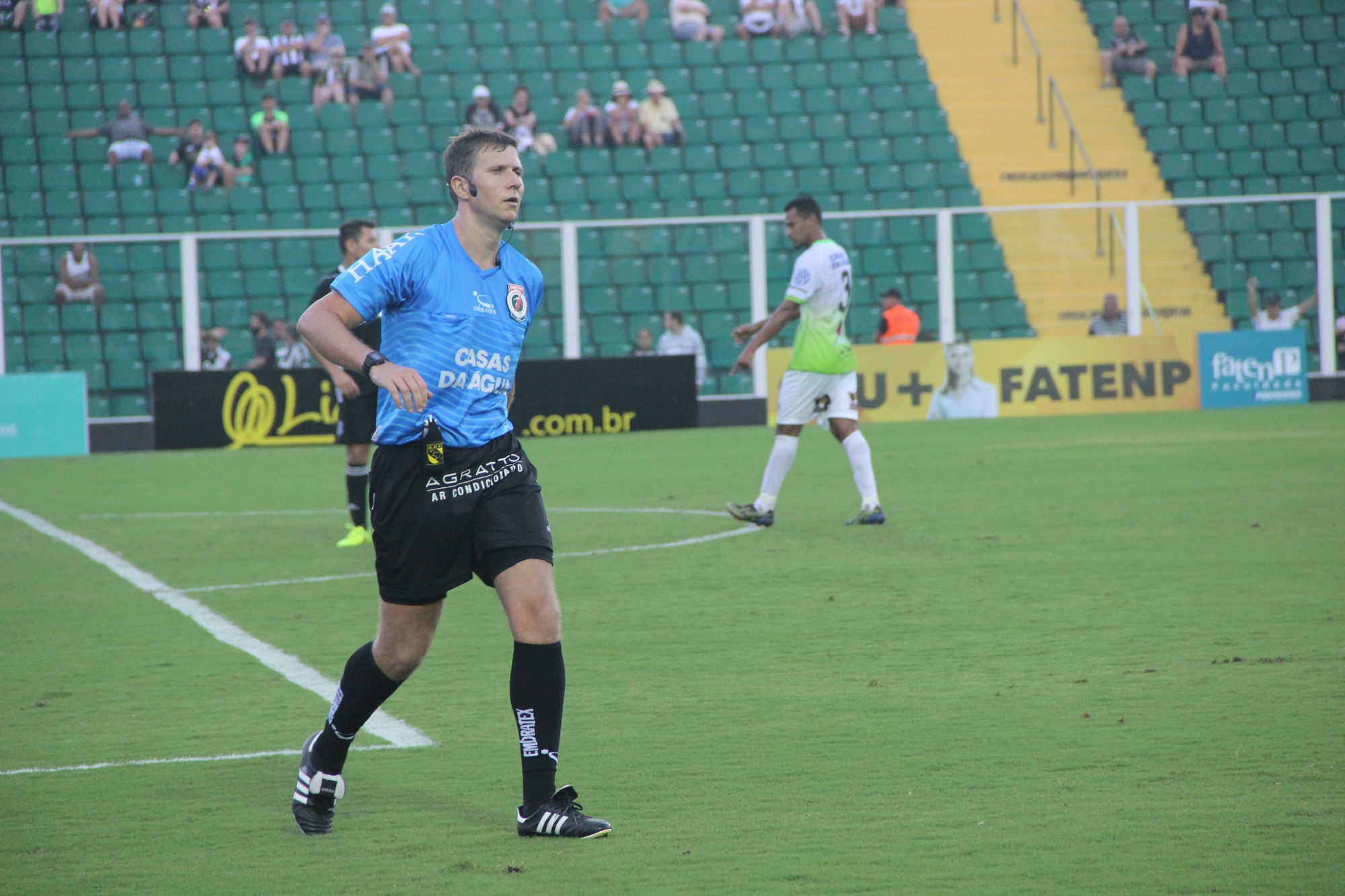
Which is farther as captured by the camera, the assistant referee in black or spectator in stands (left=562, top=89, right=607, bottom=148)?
spectator in stands (left=562, top=89, right=607, bottom=148)

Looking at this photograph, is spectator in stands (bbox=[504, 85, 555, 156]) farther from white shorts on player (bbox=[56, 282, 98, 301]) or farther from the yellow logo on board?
white shorts on player (bbox=[56, 282, 98, 301])

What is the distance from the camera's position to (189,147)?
2638 centimetres

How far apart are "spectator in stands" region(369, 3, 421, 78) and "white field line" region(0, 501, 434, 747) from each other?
18.1m

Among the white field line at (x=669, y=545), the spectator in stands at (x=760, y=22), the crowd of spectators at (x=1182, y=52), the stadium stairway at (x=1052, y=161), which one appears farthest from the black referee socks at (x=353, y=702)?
the crowd of spectators at (x=1182, y=52)

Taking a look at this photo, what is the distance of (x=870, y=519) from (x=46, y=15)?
75.3 ft

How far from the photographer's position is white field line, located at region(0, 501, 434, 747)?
557 cm

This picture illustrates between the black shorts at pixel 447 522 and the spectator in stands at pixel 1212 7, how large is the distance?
28489 mm

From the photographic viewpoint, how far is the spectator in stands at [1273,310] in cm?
2362

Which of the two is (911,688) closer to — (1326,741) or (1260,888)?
(1326,741)

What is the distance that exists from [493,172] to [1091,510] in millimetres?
7945

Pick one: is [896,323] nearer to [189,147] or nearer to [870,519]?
[870,519]

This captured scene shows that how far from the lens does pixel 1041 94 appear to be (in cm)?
2984

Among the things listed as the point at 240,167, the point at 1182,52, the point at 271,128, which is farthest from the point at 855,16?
the point at 240,167

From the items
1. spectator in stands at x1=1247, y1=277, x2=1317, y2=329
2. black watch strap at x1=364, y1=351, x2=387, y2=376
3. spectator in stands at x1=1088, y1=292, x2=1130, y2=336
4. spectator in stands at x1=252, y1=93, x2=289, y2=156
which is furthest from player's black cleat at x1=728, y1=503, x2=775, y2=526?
spectator in stands at x1=252, y1=93, x2=289, y2=156
